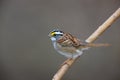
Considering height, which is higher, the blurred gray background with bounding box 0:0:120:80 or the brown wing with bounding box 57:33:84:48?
the blurred gray background with bounding box 0:0:120:80

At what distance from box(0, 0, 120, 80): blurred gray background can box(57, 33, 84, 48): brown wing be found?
1.46 meters

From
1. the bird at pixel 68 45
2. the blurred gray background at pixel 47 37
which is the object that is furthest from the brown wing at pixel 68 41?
the blurred gray background at pixel 47 37

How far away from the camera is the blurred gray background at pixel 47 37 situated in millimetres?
3912

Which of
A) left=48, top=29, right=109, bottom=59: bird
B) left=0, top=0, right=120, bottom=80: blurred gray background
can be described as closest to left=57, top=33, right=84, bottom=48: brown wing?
left=48, top=29, right=109, bottom=59: bird

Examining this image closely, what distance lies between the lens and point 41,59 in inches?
159

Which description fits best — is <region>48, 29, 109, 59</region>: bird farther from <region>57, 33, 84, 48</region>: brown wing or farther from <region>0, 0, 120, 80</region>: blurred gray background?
<region>0, 0, 120, 80</region>: blurred gray background

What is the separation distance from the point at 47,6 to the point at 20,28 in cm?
29

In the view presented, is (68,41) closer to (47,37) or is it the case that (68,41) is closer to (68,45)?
(68,45)

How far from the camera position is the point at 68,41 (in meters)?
2.38

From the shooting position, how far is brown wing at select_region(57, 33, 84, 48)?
7.74 ft

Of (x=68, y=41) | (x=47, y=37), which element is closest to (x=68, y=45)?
(x=68, y=41)

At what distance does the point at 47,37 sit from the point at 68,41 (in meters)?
1.63

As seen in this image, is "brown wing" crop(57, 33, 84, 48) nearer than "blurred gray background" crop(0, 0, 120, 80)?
Yes

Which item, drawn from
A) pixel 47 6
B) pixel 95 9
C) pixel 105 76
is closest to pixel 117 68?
pixel 105 76
